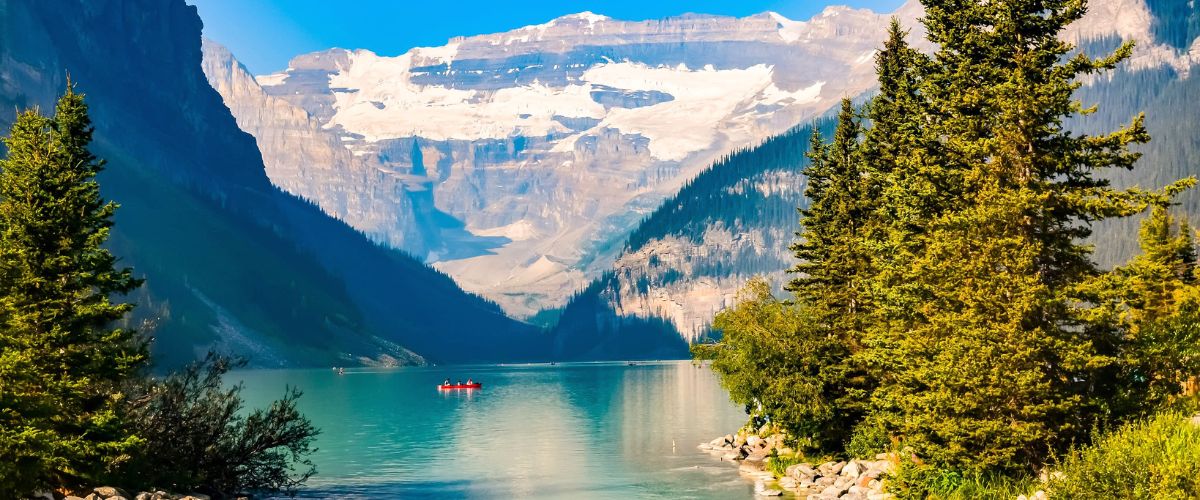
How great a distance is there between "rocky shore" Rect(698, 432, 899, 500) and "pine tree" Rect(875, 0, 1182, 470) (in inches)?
387

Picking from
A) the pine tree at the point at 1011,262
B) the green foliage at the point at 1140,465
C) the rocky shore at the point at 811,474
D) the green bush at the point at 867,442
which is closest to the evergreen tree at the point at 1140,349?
the pine tree at the point at 1011,262

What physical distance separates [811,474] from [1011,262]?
28222mm

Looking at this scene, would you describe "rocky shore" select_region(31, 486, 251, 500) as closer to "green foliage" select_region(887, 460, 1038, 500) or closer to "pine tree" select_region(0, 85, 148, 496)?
"pine tree" select_region(0, 85, 148, 496)

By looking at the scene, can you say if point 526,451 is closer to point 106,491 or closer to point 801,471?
point 801,471

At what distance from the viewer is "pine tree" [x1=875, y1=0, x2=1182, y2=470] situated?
42.2 m

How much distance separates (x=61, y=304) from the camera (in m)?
48.8

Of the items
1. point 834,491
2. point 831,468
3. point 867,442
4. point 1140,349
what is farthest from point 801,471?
point 1140,349

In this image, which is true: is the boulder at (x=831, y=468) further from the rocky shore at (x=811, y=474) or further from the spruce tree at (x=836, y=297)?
the spruce tree at (x=836, y=297)

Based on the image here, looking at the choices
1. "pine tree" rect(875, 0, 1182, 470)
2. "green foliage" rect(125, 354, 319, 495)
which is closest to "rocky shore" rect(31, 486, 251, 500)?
"green foliage" rect(125, 354, 319, 495)

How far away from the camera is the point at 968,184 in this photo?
153 feet

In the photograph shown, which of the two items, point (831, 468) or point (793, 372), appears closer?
point (831, 468)

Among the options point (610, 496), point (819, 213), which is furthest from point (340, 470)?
point (819, 213)

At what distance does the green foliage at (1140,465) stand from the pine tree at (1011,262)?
2838 millimetres

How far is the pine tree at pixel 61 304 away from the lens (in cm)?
4693
